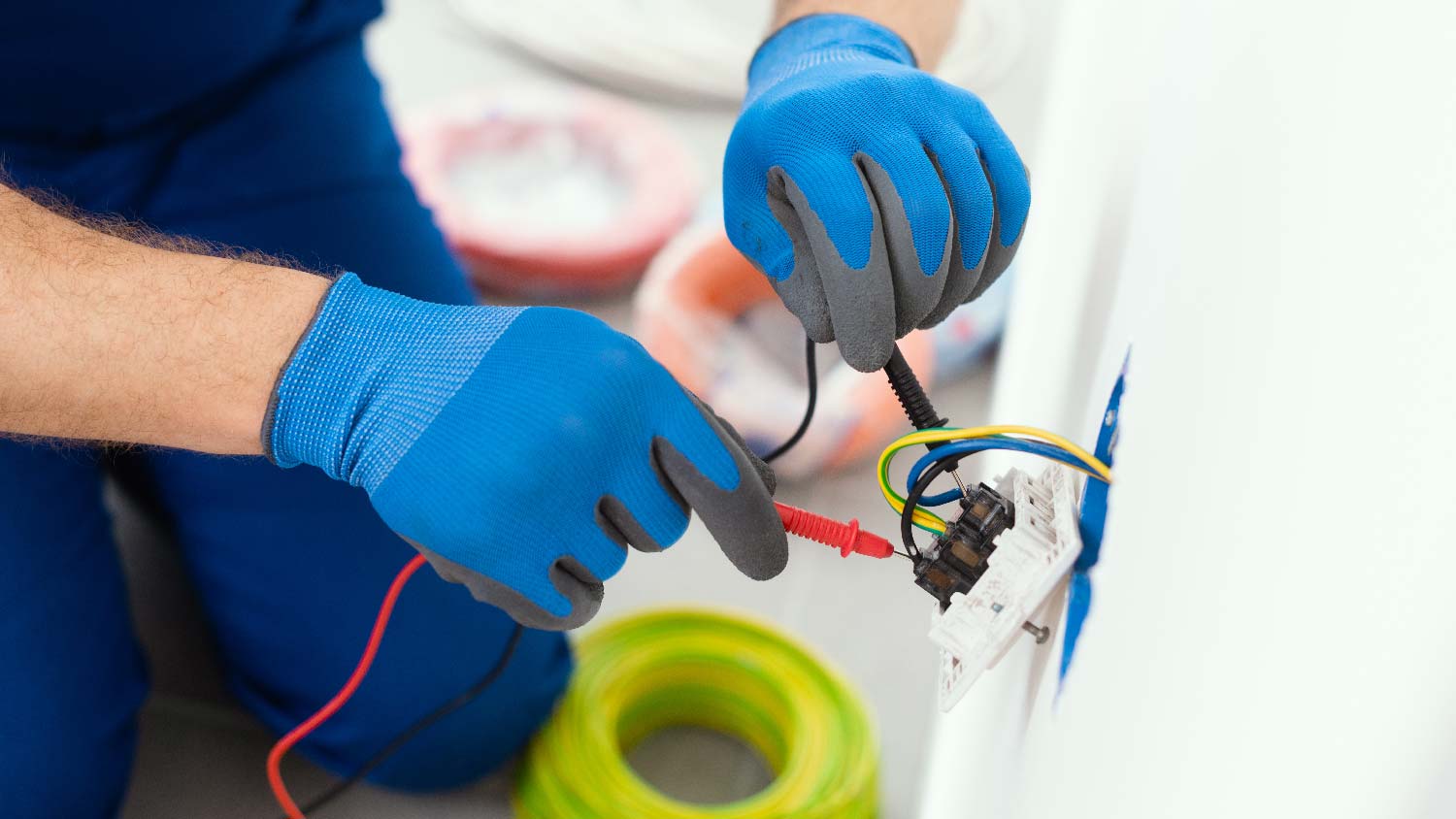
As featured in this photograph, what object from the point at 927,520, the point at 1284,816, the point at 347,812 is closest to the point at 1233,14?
the point at 927,520

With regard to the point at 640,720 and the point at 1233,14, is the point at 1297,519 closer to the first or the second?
the point at 1233,14

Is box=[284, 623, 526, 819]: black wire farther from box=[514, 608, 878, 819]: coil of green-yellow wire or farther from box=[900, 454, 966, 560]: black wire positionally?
box=[900, 454, 966, 560]: black wire

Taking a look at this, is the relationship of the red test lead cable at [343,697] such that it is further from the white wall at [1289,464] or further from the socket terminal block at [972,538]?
the white wall at [1289,464]

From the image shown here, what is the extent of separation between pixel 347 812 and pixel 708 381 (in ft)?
2.35

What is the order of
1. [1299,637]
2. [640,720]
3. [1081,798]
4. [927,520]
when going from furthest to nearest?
[640,720], [927,520], [1081,798], [1299,637]

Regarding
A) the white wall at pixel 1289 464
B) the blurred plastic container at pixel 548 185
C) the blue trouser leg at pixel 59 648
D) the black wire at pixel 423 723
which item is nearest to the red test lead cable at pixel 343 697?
the black wire at pixel 423 723

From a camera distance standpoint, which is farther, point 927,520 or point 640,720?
point 640,720

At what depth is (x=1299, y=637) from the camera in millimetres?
302

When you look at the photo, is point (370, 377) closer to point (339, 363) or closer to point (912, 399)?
point (339, 363)

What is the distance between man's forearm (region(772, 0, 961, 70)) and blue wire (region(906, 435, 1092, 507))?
55 centimetres

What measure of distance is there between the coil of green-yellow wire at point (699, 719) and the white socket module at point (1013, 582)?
0.52 m

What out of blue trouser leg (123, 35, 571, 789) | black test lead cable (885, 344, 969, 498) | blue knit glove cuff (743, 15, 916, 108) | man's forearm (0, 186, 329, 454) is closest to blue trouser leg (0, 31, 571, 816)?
blue trouser leg (123, 35, 571, 789)

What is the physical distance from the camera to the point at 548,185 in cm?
200

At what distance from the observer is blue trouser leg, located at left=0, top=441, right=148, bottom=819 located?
39.2 inches
